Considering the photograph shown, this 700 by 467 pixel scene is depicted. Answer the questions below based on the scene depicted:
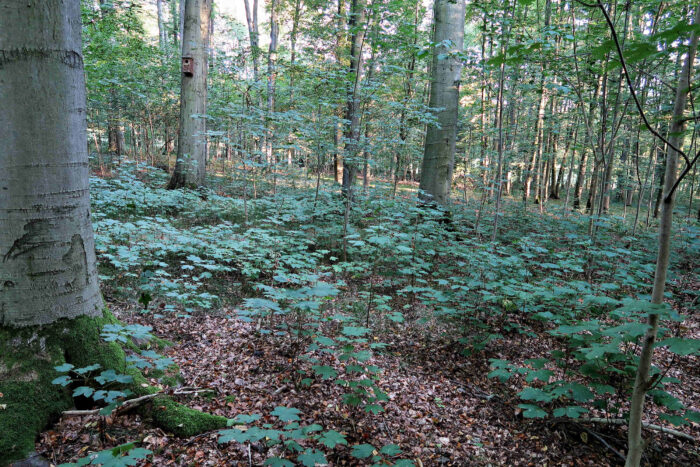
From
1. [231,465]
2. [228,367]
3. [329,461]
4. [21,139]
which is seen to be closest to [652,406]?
[329,461]

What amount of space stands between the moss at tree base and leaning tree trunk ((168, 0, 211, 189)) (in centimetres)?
623

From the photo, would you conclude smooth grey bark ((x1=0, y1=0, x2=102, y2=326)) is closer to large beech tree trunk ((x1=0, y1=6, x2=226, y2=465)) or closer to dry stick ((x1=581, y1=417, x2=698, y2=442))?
large beech tree trunk ((x1=0, y1=6, x2=226, y2=465))

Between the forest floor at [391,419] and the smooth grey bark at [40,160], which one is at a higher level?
the smooth grey bark at [40,160]

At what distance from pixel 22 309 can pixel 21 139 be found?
101 cm

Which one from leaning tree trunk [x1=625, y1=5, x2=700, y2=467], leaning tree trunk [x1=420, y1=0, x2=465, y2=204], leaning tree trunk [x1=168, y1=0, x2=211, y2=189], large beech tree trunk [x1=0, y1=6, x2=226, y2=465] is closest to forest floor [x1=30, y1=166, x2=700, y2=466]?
large beech tree trunk [x1=0, y1=6, x2=226, y2=465]

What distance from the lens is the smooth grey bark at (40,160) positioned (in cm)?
184

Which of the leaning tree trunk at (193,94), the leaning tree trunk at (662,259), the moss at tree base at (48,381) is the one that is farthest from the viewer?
the leaning tree trunk at (193,94)

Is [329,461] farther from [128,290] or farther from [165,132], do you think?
Answer: [165,132]

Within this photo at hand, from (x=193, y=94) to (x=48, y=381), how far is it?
7.46m

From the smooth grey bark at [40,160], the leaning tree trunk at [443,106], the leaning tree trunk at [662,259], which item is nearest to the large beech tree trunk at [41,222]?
the smooth grey bark at [40,160]

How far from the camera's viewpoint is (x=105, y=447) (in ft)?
6.15

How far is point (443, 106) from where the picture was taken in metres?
6.93

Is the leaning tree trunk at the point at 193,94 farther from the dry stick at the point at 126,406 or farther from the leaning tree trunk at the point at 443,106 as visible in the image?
the dry stick at the point at 126,406

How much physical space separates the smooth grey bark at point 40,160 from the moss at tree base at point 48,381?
0.35 feet
